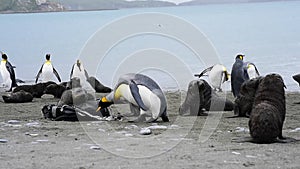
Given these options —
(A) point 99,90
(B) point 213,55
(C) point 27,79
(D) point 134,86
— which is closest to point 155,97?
(D) point 134,86

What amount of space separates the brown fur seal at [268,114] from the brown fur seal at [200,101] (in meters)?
2.15

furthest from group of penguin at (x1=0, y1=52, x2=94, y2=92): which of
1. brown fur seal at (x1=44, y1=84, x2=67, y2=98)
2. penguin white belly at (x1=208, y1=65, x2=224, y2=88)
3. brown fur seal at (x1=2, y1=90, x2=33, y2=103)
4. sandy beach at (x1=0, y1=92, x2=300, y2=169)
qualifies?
sandy beach at (x1=0, y1=92, x2=300, y2=169)

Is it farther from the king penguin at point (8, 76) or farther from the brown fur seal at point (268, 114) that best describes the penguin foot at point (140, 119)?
the king penguin at point (8, 76)

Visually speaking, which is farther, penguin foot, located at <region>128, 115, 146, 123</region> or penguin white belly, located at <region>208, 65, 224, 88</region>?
penguin white belly, located at <region>208, 65, 224, 88</region>

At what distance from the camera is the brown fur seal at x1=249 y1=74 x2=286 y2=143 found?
562 cm

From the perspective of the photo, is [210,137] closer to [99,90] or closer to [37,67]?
[99,90]

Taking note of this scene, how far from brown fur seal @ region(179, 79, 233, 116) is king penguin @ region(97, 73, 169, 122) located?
2.62 feet

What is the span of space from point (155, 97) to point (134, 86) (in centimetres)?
29

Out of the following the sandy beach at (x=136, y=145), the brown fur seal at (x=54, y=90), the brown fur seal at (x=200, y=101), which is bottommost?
the sandy beach at (x=136, y=145)

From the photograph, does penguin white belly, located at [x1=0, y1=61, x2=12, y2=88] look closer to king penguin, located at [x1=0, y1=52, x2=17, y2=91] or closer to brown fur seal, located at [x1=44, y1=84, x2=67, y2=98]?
king penguin, located at [x1=0, y1=52, x2=17, y2=91]

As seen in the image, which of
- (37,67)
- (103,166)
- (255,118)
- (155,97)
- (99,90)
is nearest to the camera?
(103,166)

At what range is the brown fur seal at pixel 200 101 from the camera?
815 centimetres

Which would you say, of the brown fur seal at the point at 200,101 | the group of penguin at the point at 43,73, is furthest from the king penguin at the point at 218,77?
the brown fur seal at the point at 200,101

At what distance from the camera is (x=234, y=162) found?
4.75 meters
